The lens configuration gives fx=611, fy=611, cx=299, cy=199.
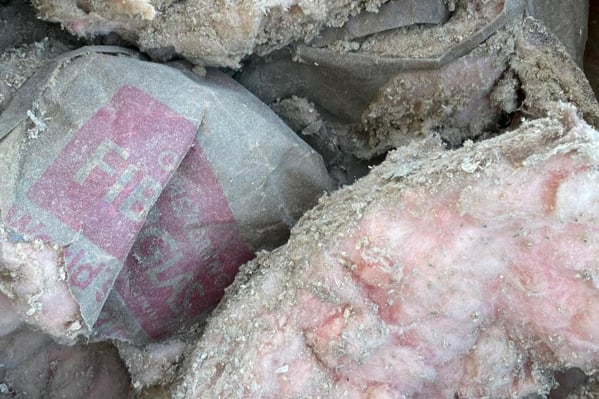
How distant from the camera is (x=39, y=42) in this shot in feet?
3.99

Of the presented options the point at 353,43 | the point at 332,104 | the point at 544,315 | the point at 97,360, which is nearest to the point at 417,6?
the point at 353,43

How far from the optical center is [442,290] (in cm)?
94

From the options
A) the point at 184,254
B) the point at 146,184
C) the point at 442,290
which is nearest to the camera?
the point at 442,290

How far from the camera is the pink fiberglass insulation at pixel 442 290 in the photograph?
0.90 meters

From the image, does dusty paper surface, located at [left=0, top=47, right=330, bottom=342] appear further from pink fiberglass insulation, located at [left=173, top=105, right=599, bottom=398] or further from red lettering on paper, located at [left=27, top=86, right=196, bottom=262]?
Answer: pink fiberglass insulation, located at [left=173, top=105, right=599, bottom=398]

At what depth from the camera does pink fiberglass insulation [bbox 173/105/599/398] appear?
2.97 ft

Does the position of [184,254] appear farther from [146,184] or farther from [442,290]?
[442,290]

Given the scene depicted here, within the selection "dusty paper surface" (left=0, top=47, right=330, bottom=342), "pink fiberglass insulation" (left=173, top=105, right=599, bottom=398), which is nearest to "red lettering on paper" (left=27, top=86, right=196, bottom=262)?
"dusty paper surface" (left=0, top=47, right=330, bottom=342)

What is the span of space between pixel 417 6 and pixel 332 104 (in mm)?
278

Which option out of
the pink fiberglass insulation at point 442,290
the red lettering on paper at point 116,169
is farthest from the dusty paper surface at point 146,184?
the pink fiberglass insulation at point 442,290

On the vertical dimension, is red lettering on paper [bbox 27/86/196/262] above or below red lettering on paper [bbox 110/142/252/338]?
above

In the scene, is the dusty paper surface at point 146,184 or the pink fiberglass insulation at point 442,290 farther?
the dusty paper surface at point 146,184

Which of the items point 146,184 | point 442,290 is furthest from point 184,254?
point 442,290

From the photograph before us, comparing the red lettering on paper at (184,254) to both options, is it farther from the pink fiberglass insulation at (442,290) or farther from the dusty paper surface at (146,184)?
the pink fiberglass insulation at (442,290)
